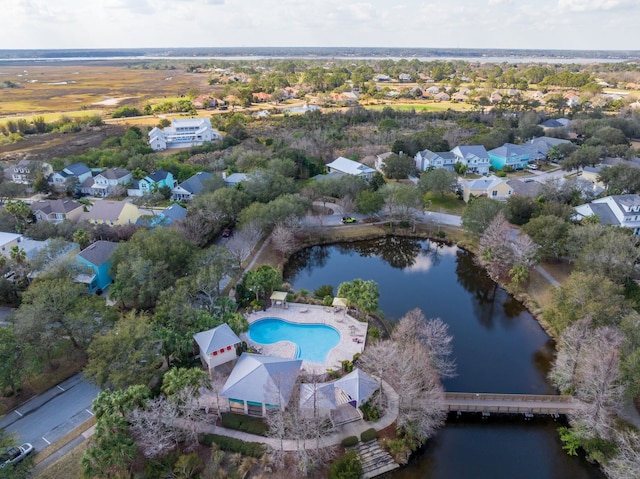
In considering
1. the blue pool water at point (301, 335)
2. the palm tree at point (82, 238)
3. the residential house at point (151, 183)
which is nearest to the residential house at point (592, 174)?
the blue pool water at point (301, 335)

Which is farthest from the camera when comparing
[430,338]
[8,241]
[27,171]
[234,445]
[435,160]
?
[435,160]

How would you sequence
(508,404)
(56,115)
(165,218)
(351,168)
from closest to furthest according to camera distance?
(508,404), (165,218), (351,168), (56,115)

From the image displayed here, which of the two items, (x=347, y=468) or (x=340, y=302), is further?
(x=340, y=302)

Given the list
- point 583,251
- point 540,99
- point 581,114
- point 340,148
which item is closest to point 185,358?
point 583,251

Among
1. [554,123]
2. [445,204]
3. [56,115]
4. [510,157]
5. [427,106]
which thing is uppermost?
[554,123]

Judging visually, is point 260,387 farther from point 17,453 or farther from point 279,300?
point 17,453

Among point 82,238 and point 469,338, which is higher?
point 82,238

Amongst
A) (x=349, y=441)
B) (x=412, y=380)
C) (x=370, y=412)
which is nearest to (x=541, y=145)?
(x=412, y=380)
